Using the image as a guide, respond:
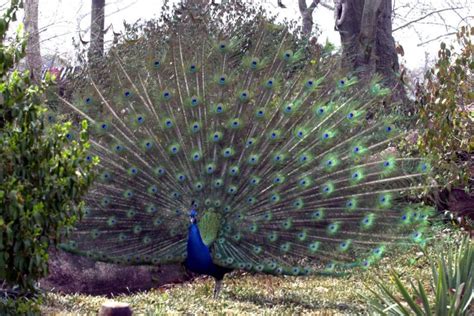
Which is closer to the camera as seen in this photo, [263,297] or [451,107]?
[451,107]

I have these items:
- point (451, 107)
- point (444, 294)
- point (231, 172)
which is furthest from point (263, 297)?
point (444, 294)

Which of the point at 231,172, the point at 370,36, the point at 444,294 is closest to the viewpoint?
the point at 444,294

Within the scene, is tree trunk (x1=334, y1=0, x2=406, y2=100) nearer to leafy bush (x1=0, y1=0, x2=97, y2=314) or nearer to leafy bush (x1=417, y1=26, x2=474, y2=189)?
leafy bush (x1=417, y1=26, x2=474, y2=189)

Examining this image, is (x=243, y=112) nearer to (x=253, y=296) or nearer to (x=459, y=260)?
(x=253, y=296)

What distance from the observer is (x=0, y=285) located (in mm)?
6367

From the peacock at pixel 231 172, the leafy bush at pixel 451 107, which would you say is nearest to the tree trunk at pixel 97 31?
the peacock at pixel 231 172

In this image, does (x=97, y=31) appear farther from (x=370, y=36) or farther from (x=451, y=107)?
(x=451, y=107)

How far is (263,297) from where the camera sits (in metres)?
7.67

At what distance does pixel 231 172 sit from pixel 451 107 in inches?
87.2

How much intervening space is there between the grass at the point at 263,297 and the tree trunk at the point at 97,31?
403 centimetres

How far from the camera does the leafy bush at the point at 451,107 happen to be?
7.07 m

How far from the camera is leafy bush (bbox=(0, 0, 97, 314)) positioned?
4.25m

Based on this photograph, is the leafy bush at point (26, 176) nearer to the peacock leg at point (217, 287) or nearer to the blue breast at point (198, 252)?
the blue breast at point (198, 252)

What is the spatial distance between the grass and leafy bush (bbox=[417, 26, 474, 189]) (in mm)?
901
